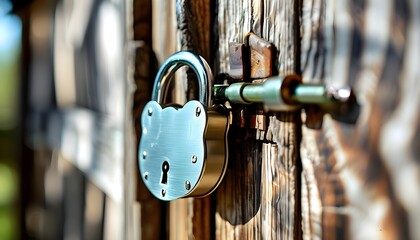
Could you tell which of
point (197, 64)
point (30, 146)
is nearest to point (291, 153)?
point (197, 64)

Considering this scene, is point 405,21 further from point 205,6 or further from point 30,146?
point 30,146

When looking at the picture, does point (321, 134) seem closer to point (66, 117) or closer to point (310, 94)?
point (310, 94)

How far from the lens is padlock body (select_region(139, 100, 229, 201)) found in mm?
643

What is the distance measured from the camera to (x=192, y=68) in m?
0.69

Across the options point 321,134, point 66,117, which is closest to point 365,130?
point 321,134

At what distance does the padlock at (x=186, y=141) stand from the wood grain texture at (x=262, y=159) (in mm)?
32

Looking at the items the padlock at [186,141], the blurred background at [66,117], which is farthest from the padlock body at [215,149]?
the blurred background at [66,117]

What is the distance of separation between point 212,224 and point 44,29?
1.47m

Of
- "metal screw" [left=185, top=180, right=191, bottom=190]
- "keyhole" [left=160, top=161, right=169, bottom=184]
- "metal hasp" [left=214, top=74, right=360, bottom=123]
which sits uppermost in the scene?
"metal hasp" [left=214, top=74, right=360, bottom=123]

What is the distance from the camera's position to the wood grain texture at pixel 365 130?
44 centimetres

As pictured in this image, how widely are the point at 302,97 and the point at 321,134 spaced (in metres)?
0.05

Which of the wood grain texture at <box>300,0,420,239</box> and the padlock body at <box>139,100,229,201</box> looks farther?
the padlock body at <box>139,100,229,201</box>

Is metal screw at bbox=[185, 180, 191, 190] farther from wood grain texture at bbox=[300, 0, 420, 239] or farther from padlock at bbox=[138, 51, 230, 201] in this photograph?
wood grain texture at bbox=[300, 0, 420, 239]

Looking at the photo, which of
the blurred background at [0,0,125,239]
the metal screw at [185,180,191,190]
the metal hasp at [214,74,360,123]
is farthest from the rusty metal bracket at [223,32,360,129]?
the blurred background at [0,0,125,239]
